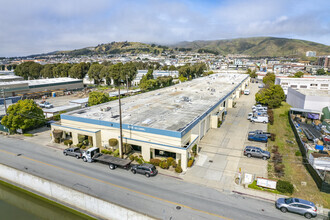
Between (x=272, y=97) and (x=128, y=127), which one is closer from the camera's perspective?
(x=128, y=127)

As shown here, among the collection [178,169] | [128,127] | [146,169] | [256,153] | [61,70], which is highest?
[61,70]

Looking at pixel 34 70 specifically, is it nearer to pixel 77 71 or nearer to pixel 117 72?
pixel 77 71

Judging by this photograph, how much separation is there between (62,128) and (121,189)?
1793cm

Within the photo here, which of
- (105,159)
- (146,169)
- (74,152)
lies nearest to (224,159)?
(146,169)

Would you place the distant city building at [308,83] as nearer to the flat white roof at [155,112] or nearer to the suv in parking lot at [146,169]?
the flat white roof at [155,112]

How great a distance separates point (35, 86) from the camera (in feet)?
252

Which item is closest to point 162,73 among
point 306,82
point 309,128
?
point 306,82

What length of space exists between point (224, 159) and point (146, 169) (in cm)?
1095

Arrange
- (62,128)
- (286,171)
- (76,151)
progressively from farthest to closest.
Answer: (62,128)
(76,151)
(286,171)

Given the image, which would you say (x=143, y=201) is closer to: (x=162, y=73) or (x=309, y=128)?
(x=309, y=128)

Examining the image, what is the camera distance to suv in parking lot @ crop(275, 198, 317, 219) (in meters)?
17.3

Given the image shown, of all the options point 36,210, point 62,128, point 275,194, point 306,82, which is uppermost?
point 306,82

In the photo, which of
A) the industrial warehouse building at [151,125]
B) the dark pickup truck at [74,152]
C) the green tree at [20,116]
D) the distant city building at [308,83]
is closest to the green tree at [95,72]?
the green tree at [20,116]

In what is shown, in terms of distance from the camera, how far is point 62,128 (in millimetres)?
33531
